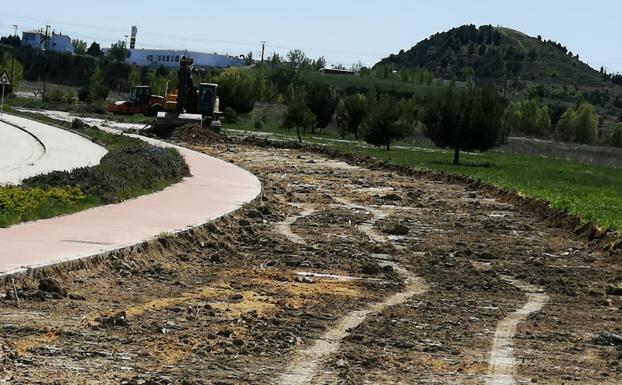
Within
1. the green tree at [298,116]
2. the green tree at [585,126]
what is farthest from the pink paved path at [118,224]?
the green tree at [585,126]

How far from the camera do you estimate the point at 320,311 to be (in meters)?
12.0

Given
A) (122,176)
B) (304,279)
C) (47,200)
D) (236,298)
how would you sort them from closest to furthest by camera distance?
(236,298) < (304,279) < (47,200) < (122,176)

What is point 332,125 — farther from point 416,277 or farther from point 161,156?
point 416,277

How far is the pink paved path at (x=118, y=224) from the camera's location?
1333cm

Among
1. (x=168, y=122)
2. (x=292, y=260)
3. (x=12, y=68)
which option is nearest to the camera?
(x=292, y=260)

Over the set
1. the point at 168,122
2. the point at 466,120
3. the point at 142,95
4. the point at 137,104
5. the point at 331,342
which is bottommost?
the point at 137,104

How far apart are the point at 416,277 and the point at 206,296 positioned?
13.3 feet

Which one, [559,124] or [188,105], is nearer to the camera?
[188,105]

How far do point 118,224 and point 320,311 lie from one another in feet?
20.4

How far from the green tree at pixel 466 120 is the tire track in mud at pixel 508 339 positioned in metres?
40.6

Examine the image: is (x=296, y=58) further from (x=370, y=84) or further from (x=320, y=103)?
(x=320, y=103)

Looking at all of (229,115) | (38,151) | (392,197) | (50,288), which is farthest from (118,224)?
(229,115)

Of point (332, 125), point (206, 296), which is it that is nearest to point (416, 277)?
point (206, 296)

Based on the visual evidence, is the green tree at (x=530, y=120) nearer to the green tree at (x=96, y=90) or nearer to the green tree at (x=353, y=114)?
the green tree at (x=353, y=114)
